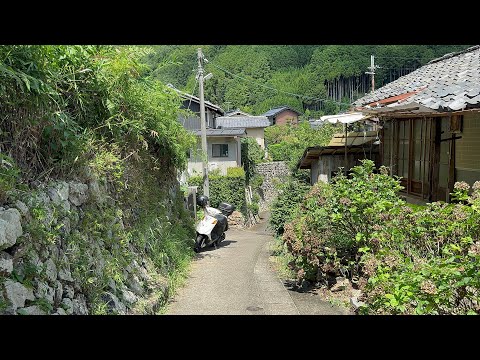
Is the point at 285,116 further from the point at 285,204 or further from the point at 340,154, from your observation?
the point at 285,204

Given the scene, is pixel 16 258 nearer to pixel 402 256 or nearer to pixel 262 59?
pixel 402 256

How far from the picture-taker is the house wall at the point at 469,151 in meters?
7.32

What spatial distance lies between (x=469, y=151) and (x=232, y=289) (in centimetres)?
495

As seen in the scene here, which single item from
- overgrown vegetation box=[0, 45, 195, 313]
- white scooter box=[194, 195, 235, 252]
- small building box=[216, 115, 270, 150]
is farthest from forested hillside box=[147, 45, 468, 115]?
overgrown vegetation box=[0, 45, 195, 313]

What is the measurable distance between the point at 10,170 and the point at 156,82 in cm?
546

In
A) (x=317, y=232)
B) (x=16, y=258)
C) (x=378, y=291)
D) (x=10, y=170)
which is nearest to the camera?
(x=16, y=258)

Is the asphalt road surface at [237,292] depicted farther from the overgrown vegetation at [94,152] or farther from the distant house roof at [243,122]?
the distant house roof at [243,122]

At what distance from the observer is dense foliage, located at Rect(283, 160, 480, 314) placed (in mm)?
3271

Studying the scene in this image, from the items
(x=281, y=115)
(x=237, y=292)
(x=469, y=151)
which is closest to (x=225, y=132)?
(x=237, y=292)

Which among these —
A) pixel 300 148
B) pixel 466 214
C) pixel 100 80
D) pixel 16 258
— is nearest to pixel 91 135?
pixel 100 80

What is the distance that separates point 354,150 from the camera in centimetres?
1332

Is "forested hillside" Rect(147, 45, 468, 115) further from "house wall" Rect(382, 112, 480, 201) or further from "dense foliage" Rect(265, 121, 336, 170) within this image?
"house wall" Rect(382, 112, 480, 201)

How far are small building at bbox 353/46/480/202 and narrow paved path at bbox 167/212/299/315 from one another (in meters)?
3.22

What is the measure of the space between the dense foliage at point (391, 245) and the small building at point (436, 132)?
1376 millimetres
